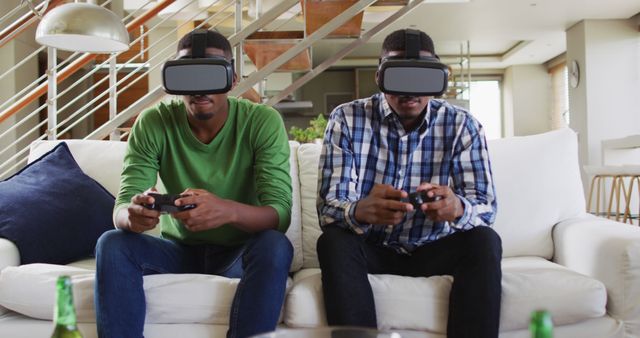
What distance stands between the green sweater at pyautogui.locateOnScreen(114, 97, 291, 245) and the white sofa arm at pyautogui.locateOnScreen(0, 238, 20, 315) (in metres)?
0.41

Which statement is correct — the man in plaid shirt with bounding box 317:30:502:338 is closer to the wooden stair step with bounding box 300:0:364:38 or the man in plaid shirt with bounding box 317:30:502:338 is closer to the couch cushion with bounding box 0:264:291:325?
the couch cushion with bounding box 0:264:291:325

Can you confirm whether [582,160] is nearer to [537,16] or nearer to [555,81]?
[537,16]

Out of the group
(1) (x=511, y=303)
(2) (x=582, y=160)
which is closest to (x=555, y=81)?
(2) (x=582, y=160)

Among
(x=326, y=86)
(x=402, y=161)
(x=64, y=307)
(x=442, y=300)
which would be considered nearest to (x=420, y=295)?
(x=442, y=300)

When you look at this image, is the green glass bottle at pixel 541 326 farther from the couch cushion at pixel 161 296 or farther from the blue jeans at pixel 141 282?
the couch cushion at pixel 161 296

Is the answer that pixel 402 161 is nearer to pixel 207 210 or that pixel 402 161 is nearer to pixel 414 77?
pixel 414 77

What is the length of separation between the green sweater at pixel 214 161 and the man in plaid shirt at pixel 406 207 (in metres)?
0.15

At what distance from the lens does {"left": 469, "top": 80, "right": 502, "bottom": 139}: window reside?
10086 mm

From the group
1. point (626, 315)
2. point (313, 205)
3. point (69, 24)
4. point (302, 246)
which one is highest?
point (69, 24)

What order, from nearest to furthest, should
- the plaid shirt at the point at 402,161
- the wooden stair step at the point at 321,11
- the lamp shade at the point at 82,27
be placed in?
the plaid shirt at the point at 402,161 < the lamp shade at the point at 82,27 < the wooden stair step at the point at 321,11

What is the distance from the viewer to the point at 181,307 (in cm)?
149

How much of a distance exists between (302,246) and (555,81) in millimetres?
8250

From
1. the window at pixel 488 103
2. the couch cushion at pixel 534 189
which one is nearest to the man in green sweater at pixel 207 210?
the couch cushion at pixel 534 189

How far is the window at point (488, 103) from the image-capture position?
1009cm
